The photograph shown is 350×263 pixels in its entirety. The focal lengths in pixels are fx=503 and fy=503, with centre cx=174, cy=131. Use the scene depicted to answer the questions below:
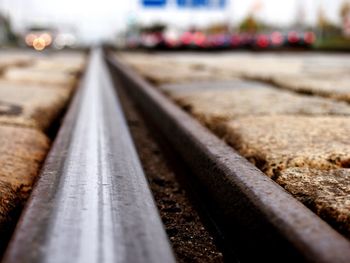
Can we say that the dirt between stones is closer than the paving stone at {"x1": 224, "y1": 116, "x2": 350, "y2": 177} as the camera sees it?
Yes

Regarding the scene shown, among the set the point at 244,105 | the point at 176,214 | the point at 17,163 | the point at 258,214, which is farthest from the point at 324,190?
the point at 244,105

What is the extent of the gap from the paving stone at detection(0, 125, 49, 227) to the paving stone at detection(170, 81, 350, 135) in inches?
31.5

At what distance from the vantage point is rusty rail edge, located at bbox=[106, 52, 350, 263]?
85 cm

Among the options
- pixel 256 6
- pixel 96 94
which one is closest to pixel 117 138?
pixel 96 94

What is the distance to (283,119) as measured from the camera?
2.31 metres

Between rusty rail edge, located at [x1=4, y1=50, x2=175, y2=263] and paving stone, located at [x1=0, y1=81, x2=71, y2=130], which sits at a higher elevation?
rusty rail edge, located at [x1=4, y1=50, x2=175, y2=263]

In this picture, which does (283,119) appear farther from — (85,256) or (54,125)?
(85,256)

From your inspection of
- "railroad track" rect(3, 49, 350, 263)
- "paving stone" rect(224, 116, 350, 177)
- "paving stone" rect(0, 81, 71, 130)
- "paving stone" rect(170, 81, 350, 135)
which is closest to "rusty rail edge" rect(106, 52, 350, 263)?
"railroad track" rect(3, 49, 350, 263)

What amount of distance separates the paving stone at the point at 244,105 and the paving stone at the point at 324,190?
33.5 inches

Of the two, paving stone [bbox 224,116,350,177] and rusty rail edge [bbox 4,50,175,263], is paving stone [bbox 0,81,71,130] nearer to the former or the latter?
rusty rail edge [bbox 4,50,175,263]

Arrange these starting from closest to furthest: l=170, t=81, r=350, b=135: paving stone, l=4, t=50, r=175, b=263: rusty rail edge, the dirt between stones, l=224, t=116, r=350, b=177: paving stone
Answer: l=4, t=50, r=175, b=263: rusty rail edge < the dirt between stones < l=224, t=116, r=350, b=177: paving stone < l=170, t=81, r=350, b=135: paving stone

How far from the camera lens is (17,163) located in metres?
1.64

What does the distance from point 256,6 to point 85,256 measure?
72.7 metres

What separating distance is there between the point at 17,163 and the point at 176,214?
0.56 m
